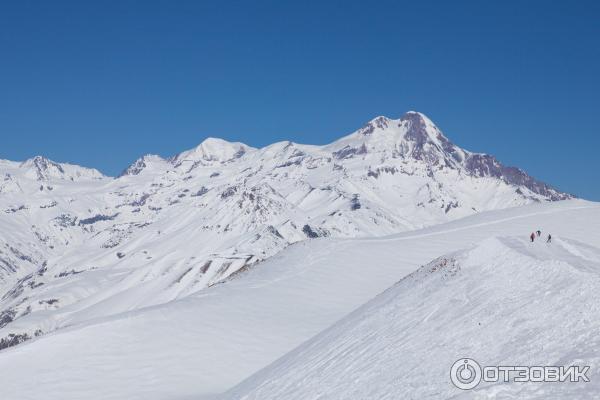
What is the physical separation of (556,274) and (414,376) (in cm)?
681

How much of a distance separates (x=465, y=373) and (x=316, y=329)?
21635mm

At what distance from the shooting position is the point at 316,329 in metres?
37.4

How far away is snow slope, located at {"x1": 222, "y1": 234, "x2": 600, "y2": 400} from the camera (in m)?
15.7

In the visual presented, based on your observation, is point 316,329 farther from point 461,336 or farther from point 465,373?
point 465,373

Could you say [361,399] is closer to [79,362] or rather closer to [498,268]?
[498,268]

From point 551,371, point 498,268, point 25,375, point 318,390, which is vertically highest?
point 25,375

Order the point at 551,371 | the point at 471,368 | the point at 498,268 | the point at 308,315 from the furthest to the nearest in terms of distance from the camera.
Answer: the point at 308,315
the point at 498,268
the point at 471,368
the point at 551,371

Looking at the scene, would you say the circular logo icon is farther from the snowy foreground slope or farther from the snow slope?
the snowy foreground slope

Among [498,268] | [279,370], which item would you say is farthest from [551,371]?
[279,370]

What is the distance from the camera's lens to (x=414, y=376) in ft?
58.1

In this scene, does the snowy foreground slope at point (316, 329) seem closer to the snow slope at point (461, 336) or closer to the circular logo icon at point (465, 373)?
the snow slope at point (461, 336)

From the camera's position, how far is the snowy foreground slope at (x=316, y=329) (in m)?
18.6

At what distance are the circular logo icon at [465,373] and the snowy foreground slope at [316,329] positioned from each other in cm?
34

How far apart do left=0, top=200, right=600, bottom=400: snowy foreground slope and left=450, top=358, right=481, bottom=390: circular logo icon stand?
1.12ft
